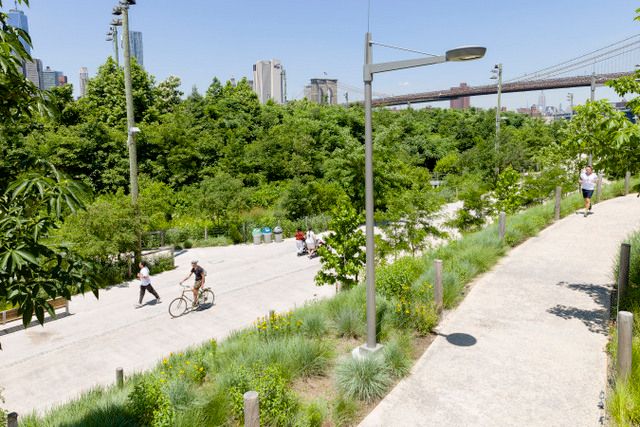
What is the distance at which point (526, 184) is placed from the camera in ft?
70.1

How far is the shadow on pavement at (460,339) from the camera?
24.0 ft

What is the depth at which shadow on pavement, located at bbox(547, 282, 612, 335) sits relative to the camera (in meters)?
7.75

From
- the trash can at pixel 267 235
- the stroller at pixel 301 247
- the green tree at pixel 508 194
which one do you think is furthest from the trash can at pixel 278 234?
the green tree at pixel 508 194

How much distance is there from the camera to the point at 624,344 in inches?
209

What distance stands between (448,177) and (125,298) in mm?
31215

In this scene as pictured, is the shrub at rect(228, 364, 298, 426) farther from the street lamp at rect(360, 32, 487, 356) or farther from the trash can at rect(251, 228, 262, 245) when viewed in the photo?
the trash can at rect(251, 228, 262, 245)

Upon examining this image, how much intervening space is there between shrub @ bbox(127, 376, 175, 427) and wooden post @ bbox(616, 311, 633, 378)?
4961 mm

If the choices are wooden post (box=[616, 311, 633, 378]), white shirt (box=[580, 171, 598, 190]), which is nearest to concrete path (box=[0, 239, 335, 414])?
wooden post (box=[616, 311, 633, 378])

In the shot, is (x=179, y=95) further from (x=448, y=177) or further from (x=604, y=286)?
(x=604, y=286)

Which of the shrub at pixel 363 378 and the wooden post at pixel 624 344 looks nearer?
the wooden post at pixel 624 344

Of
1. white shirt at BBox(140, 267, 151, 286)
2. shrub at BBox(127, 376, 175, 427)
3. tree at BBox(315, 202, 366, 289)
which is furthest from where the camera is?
white shirt at BBox(140, 267, 151, 286)

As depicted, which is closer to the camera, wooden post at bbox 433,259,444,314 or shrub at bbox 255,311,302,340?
shrub at bbox 255,311,302,340

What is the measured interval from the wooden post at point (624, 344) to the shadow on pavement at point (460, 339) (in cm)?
222

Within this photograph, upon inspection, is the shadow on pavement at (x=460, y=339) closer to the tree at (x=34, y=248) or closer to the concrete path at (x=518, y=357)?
the concrete path at (x=518, y=357)
